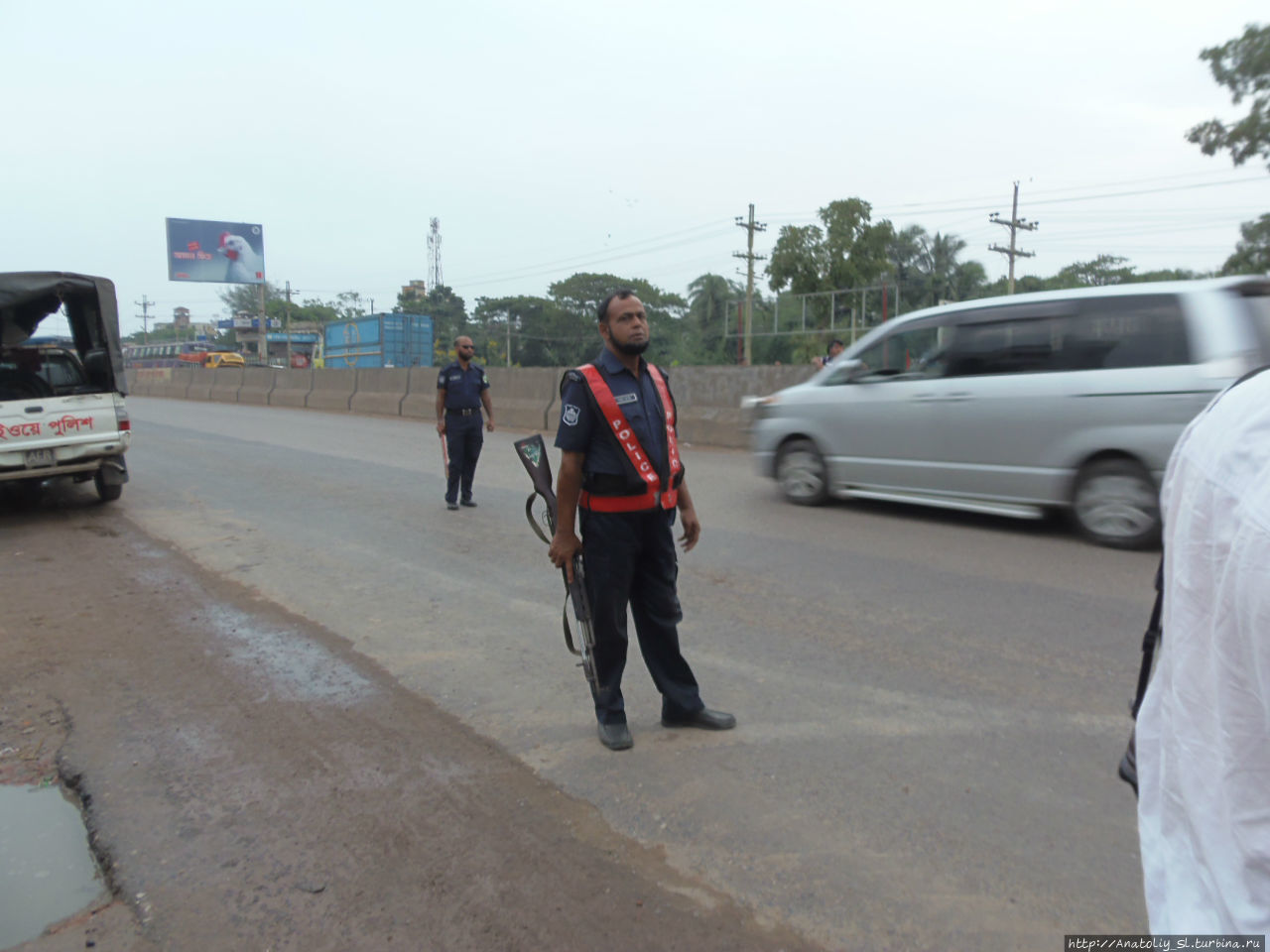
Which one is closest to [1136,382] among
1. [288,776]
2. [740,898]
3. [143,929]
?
[740,898]

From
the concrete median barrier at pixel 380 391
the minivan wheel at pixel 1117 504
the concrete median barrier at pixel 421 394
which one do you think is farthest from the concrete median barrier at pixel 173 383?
the minivan wheel at pixel 1117 504

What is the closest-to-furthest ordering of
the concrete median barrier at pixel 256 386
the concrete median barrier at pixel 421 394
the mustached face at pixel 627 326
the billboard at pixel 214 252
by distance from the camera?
the mustached face at pixel 627 326 → the concrete median barrier at pixel 421 394 → the concrete median barrier at pixel 256 386 → the billboard at pixel 214 252

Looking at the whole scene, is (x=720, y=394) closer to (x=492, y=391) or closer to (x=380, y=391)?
(x=492, y=391)

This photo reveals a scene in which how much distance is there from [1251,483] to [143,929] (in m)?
2.85

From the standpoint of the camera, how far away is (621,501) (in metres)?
3.51

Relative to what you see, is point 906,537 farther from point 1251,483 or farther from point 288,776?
point 1251,483

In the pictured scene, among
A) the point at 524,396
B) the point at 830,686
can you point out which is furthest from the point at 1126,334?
the point at 524,396

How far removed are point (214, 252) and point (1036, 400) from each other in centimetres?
Result: 5012

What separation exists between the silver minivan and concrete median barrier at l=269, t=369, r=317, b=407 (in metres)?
21.5

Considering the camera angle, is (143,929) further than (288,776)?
No

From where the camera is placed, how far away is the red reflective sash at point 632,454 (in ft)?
11.3

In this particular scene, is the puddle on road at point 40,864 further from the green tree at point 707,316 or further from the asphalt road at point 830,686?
the green tree at point 707,316

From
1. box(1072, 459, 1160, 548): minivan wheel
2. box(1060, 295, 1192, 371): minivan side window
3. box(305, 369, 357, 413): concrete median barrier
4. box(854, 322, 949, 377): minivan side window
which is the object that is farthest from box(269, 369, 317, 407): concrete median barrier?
box(1072, 459, 1160, 548): minivan wheel

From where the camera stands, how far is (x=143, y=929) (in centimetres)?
258
